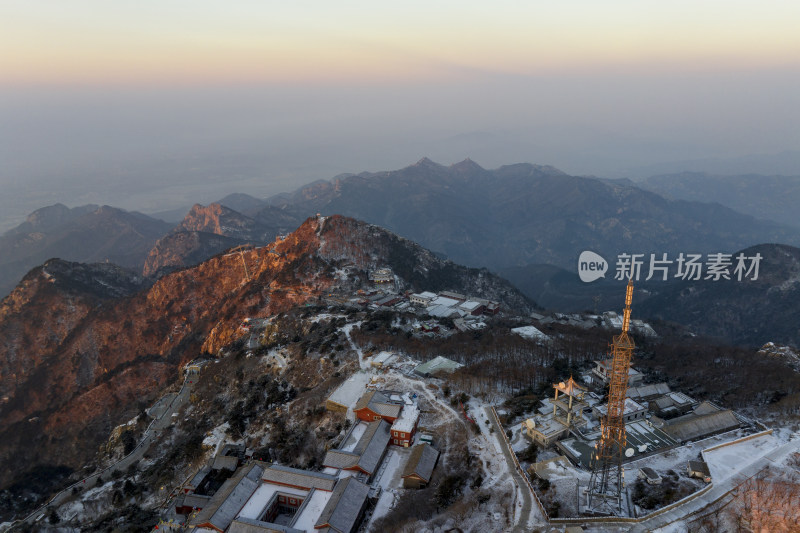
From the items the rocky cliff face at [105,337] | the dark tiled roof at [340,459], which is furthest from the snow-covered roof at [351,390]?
the rocky cliff face at [105,337]

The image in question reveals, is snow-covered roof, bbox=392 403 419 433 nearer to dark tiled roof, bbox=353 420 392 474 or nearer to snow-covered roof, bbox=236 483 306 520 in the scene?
dark tiled roof, bbox=353 420 392 474

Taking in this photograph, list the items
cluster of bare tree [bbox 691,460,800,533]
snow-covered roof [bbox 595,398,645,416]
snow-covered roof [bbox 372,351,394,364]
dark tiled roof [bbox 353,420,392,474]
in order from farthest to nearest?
1. snow-covered roof [bbox 372,351,394,364]
2. snow-covered roof [bbox 595,398,645,416]
3. dark tiled roof [bbox 353,420,392,474]
4. cluster of bare tree [bbox 691,460,800,533]

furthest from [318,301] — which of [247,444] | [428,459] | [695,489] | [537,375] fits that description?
[695,489]

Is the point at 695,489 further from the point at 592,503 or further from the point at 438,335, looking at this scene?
the point at 438,335

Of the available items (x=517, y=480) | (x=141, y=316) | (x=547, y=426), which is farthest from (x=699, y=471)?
(x=141, y=316)

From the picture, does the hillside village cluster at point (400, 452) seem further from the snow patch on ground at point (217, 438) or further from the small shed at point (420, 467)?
the snow patch on ground at point (217, 438)

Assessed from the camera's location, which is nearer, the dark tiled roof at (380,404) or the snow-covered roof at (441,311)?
the dark tiled roof at (380,404)

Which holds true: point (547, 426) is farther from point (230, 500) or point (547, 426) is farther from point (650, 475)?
point (230, 500)

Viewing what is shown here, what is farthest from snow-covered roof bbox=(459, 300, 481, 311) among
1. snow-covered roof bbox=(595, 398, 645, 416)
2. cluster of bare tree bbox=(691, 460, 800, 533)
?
cluster of bare tree bbox=(691, 460, 800, 533)
